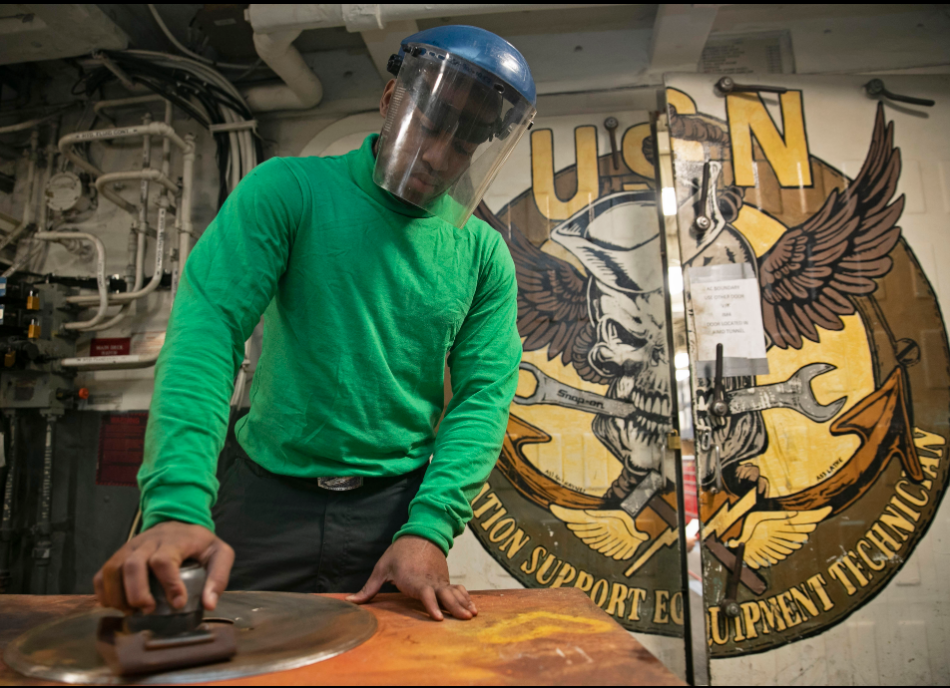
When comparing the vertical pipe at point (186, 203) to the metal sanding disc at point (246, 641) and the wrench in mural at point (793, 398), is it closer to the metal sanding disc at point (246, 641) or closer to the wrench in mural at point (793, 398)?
the metal sanding disc at point (246, 641)

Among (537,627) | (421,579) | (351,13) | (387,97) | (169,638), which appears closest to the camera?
(169,638)

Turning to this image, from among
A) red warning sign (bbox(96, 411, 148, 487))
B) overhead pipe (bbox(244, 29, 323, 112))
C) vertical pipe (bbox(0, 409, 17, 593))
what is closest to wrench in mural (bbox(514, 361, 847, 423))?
overhead pipe (bbox(244, 29, 323, 112))

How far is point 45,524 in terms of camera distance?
6.97 ft

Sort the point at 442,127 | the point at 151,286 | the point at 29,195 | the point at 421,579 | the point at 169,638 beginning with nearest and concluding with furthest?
the point at 169,638 < the point at 421,579 < the point at 442,127 < the point at 151,286 < the point at 29,195

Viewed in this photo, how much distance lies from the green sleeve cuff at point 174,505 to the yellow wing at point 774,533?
5.93ft

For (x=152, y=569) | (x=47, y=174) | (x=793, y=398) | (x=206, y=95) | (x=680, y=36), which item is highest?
(x=680, y=36)

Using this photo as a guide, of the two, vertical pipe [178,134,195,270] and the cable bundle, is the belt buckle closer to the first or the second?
vertical pipe [178,134,195,270]

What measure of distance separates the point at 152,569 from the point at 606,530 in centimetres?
172

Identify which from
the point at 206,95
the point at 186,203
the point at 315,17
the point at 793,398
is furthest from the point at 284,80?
the point at 793,398

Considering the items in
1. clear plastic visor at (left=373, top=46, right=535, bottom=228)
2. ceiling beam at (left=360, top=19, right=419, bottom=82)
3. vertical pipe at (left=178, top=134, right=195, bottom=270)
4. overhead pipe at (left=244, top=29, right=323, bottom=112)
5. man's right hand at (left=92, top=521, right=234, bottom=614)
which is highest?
ceiling beam at (left=360, top=19, right=419, bottom=82)

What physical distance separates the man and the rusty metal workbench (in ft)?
0.30

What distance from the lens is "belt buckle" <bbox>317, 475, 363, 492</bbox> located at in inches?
39.4

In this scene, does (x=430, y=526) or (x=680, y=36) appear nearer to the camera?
(x=430, y=526)

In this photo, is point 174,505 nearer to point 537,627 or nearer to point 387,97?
point 537,627
